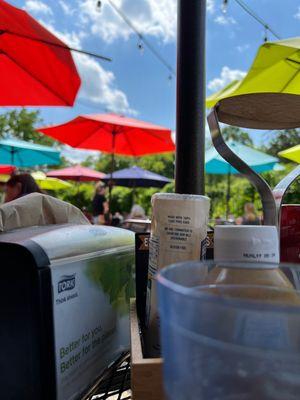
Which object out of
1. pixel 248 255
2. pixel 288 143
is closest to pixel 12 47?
pixel 248 255

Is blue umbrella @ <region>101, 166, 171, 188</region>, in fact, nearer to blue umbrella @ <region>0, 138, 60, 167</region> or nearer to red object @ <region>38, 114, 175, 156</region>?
blue umbrella @ <region>0, 138, 60, 167</region>

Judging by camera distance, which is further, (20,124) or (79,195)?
(20,124)

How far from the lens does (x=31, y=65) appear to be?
8.18ft

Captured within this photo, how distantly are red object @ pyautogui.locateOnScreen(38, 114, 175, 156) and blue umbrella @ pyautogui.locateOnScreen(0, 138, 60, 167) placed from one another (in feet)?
2.53

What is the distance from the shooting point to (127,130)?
5293 millimetres

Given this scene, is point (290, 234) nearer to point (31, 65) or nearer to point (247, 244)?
point (247, 244)

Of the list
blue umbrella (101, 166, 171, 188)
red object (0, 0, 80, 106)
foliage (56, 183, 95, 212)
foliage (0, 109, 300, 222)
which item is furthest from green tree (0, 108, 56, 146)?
red object (0, 0, 80, 106)

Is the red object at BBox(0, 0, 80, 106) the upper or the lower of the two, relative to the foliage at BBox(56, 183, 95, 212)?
upper

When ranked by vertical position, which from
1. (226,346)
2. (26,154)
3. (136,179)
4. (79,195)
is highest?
(26,154)

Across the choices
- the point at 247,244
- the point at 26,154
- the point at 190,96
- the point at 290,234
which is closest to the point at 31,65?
the point at 190,96

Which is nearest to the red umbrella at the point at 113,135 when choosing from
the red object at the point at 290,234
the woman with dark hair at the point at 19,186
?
the woman with dark hair at the point at 19,186

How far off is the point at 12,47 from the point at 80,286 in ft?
7.50

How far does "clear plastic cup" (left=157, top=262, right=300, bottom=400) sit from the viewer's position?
0.89 feet

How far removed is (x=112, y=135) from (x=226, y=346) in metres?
5.41
